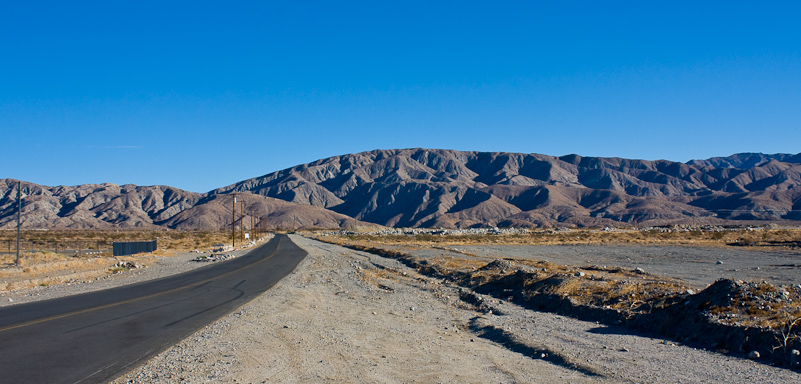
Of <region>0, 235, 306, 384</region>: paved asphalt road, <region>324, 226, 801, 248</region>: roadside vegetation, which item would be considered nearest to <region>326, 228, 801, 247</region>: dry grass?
<region>324, 226, 801, 248</region>: roadside vegetation

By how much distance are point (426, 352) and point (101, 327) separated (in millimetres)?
7526

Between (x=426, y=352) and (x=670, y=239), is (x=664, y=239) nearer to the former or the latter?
(x=670, y=239)

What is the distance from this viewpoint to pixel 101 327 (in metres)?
11.3

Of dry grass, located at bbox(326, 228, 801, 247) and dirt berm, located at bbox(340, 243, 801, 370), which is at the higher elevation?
dirt berm, located at bbox(340, 243, 801, 370)

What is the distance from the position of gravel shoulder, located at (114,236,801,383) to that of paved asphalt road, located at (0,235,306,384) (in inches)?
26.5

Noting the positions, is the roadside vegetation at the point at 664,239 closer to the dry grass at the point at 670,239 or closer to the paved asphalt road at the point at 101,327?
the dry grass at the point at 670,239

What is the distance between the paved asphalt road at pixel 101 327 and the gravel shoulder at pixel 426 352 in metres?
0.67

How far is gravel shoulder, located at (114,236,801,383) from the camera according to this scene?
24.1 feet

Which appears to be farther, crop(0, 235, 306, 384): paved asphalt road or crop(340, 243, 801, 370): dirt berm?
crop(340, 243, 801, 370): dirt berm

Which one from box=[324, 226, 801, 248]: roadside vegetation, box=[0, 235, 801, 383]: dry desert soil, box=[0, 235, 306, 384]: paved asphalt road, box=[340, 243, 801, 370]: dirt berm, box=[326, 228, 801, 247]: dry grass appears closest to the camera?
box=[0, 235, 801, 383]: dry desert soil

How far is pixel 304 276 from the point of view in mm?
24203

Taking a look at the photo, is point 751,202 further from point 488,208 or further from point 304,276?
point 304,276

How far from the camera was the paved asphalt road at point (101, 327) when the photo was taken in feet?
25.9

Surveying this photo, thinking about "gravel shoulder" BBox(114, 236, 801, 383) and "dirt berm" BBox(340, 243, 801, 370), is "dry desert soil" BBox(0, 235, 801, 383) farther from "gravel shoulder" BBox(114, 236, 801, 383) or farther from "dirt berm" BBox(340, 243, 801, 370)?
"dirt berm" BBox(340, 243, 801, 370)
